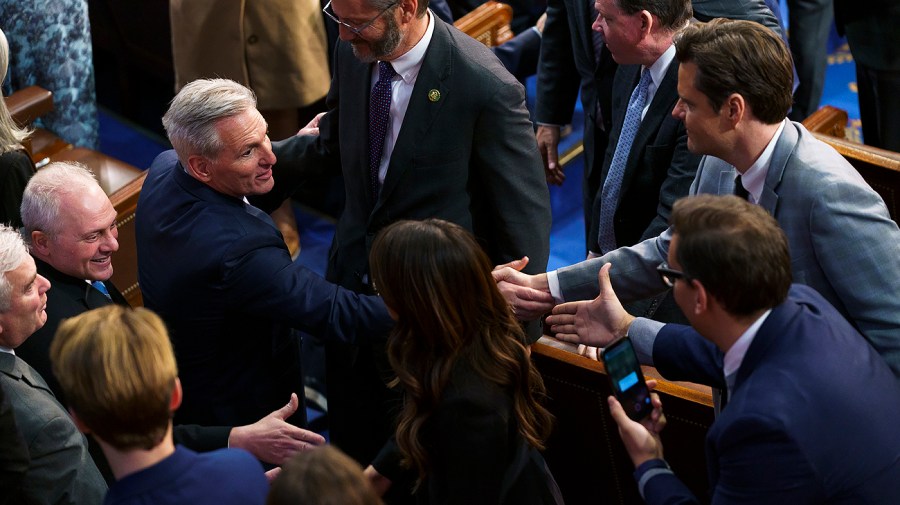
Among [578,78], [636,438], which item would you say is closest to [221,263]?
Answer: [636,438]

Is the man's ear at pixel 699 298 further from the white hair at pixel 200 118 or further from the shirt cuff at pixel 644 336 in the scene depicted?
the white hair at pixel 200 118

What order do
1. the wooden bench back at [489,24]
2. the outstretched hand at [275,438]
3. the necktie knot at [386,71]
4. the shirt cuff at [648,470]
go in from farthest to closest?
the wooden bench back at [489,24] < the necktie knot at [386,71] < the outstretched hand at [275,438] < the shirt cuff at [648,470]

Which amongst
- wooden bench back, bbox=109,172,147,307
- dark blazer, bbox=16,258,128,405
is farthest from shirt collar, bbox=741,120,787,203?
wooden bench back, bbox=109,172,147,307

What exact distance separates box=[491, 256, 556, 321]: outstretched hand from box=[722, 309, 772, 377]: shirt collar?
1.03 metres

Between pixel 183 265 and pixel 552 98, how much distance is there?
1884mm

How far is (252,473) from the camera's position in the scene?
2131 mm

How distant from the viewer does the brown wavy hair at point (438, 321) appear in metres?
2.40

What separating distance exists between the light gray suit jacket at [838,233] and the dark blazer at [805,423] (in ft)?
1.10

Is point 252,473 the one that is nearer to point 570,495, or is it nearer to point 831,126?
point 570,495

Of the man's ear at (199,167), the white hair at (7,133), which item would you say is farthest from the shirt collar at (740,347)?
the white hair at (7,133)

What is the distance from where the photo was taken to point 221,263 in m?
2.96

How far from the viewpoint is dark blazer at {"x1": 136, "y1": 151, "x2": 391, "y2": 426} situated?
9.78 feet

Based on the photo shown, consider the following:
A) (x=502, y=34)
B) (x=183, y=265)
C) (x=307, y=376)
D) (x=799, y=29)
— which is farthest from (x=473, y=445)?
(x=799, y=29)

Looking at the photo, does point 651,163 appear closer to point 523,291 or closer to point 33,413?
point 523,291
